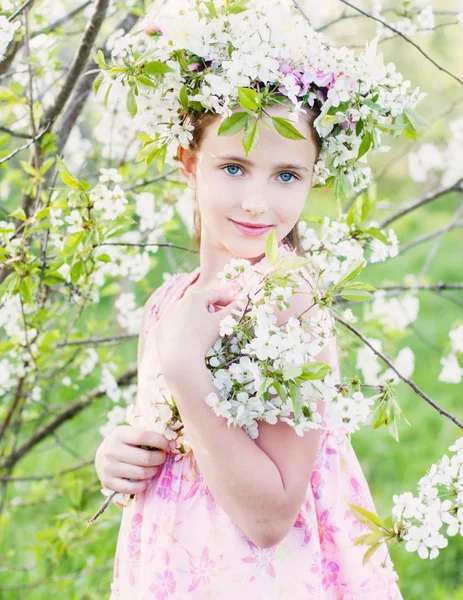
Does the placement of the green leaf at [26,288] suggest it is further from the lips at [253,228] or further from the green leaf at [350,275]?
the green leaf at [350,275]

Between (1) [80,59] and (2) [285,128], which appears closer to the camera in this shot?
(2) [285,128]

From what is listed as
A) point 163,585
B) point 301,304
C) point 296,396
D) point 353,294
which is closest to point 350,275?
point 353,294

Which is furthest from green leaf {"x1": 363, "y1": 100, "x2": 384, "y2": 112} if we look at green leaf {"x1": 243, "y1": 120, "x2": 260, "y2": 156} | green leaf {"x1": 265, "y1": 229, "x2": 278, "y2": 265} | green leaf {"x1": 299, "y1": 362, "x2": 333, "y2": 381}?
green leaf {"x1": 299, "y1": 362, "x2": 333, "y2": 381}

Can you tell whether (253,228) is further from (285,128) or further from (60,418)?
(60,418)

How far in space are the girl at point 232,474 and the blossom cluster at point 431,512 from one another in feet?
0.66

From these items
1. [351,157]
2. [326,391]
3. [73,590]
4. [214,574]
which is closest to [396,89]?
[351,157]

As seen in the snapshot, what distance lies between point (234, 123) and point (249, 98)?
6cm

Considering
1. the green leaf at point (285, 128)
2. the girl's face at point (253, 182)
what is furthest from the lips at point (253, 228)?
the green leaf at point (285, 128)

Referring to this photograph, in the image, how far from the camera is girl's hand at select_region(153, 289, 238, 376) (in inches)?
53.7

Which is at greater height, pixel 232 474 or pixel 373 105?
pixel 373 105

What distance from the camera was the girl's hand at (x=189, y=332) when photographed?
137 cm

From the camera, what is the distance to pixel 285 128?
1342 mm

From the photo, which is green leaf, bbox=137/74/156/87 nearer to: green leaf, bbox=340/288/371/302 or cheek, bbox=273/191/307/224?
cheek, bbox=273/191/307/224

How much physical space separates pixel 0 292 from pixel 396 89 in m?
1.01
